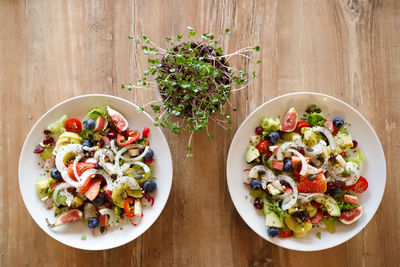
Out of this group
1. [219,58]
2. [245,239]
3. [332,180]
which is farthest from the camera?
[245,239]

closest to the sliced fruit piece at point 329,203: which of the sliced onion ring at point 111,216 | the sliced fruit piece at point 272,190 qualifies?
the sliced fruit piece at point 272,190

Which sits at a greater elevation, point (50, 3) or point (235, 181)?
point (50, 3)

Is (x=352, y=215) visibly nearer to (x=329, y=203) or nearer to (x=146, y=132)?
(x=329, y=203)

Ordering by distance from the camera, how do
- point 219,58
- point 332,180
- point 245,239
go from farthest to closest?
point 245,239 → point 332,180 → point 219,58

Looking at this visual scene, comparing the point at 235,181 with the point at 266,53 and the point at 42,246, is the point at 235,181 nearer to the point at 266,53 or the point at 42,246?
the point at 266,53

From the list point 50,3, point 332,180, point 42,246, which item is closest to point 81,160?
point 42,246

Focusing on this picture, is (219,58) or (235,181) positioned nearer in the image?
(219,58)

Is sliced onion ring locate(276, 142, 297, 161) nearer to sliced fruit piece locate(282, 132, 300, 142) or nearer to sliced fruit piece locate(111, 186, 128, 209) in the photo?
sliced fruit piece locate(282, 132, 300, 142)
